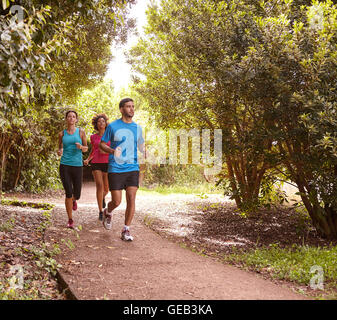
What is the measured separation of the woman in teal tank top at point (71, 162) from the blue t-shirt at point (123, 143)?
2.93 ft

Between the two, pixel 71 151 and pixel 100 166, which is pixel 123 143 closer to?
pixel 71 151

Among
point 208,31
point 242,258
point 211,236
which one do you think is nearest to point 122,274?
point 242,258

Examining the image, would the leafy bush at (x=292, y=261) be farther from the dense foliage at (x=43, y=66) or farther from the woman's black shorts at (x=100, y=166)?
the dense foliage at (x=43, y=66)

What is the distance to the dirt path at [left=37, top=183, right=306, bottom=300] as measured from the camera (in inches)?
145

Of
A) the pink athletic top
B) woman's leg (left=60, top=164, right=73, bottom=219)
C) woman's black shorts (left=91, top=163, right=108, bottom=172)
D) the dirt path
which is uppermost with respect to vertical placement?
the pink athletic top

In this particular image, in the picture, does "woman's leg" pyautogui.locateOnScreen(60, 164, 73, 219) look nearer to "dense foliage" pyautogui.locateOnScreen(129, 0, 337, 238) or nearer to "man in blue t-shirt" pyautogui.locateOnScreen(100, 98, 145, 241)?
"man in blue t-shirt" pyautogui.locateOnScreen(100, 98, 145, 241)

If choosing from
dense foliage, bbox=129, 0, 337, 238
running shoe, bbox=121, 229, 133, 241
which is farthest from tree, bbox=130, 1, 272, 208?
running shoe, bbox=121, 229, 133, 241

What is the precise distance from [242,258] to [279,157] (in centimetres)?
192

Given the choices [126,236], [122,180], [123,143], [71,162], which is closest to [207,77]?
[123,143]

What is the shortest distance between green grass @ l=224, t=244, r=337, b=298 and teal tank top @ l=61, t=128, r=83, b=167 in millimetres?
3035

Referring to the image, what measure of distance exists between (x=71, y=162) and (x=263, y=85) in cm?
352

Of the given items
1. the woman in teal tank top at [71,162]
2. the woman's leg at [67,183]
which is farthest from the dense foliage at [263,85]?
the woman's leg at [67,183]

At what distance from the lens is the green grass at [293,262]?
463 cm

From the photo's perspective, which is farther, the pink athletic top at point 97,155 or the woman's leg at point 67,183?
the pink athletic top at point 97,155
